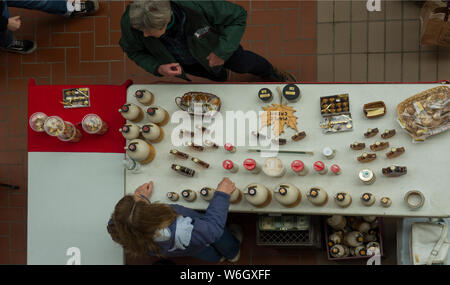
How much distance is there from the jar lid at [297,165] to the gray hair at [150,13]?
1190 millimetres

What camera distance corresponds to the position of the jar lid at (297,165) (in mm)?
2285

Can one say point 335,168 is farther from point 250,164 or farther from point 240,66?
point 240,66

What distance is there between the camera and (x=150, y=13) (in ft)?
6.96

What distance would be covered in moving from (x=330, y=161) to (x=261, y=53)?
162 centimetres

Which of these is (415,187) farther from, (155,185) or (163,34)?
(163,34)

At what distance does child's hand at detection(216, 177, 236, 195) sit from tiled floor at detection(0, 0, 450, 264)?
119 cm

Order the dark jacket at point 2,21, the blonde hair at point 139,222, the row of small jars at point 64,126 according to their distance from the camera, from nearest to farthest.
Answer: the blonde hair at point 139,222, the row of small jars at point 64,126, the dark jacket at point 2,21

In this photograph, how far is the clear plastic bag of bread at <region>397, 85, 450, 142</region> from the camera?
2.21 metres

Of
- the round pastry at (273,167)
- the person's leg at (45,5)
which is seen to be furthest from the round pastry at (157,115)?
the person's leg at (45,5)

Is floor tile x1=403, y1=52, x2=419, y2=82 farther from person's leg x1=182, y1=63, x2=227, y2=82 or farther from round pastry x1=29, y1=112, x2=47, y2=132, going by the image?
round pastry x1=29, y1=112, x2=47, y2=132

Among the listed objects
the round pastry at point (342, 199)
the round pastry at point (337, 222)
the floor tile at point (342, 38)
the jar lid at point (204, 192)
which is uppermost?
the floor tile at point (342, 38)

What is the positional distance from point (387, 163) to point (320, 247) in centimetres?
114

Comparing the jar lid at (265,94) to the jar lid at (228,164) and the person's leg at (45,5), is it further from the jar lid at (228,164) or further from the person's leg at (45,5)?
the person's leg at (45,5)

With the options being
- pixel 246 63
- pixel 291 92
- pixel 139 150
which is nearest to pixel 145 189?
pixel 139 150
